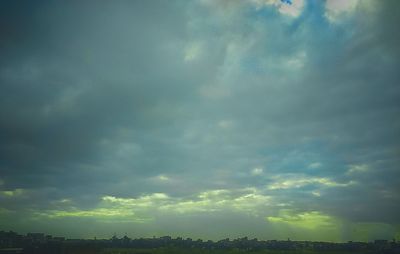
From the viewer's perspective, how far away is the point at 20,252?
180000 mm

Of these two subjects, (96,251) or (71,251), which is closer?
(71,251)

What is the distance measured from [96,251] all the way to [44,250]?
33729 mm

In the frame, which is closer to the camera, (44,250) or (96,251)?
(44,250)

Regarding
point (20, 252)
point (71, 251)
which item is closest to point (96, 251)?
point (71, 251)

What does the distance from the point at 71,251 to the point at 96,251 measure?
2784cm

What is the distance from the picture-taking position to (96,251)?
19888cm

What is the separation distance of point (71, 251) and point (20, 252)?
102 ft

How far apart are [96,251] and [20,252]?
40.6 metres

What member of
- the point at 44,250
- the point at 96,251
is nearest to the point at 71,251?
the point at 44,250

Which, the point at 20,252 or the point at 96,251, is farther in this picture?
the point at 96,251

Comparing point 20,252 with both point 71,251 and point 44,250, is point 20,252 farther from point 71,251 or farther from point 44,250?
point 71,251

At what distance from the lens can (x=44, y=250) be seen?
173000 millimetres

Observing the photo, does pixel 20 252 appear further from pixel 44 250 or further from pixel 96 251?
pixel 96 251
